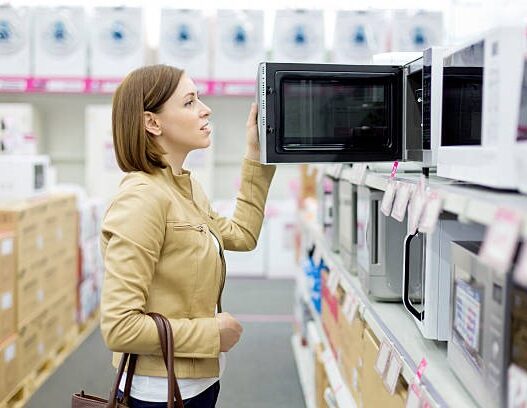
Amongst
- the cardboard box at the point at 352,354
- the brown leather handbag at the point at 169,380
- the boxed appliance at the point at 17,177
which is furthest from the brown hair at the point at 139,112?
the boxed appliance at the point at 17,177

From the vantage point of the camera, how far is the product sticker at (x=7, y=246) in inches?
123

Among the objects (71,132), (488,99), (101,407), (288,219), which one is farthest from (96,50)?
(488,99)

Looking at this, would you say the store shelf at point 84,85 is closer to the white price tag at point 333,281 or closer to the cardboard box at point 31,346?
the cardboard box at point 31,346

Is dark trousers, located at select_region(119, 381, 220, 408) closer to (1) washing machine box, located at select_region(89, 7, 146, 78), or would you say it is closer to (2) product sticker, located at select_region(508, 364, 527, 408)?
(2) product sticker, located at select_region(508, 364, 527, 408)

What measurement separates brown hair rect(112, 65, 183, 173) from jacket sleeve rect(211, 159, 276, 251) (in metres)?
0.47

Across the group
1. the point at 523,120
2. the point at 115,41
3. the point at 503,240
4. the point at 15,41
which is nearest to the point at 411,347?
the point at 523,120

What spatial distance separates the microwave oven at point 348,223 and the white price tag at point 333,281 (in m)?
0.05

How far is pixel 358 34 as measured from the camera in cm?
587

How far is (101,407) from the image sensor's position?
1556 mm

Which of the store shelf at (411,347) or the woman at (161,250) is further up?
the woman at (161,250)

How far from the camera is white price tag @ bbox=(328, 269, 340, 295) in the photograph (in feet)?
8.23

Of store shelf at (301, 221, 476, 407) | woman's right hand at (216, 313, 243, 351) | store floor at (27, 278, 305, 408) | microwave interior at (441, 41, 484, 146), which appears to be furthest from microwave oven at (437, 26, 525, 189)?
store floor at (27, 278, 305, 408)

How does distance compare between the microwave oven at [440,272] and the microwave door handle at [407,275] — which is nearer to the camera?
the microwave oven at [440,272]

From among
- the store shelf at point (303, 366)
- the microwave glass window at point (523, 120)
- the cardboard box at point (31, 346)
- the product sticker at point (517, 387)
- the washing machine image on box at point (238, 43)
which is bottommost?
the store shelf at point (303, 366)
